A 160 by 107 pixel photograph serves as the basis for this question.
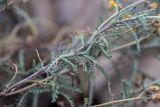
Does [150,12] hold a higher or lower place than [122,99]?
higher

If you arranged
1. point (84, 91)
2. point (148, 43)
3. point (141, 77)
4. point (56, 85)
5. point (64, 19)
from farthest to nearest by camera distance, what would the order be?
point (64, 19) < point (148, 43) < point (141, 77) < point (84, 91) < point (56, 85)

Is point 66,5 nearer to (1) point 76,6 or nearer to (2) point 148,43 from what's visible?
(1) point 76,6

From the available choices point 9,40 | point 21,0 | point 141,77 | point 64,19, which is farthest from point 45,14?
point 21,0

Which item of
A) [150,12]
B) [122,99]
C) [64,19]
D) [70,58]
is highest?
[64,19]

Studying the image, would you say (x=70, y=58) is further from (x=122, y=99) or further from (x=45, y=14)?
(x=45, y=14)

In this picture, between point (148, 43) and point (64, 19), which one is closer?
point (148, 43)

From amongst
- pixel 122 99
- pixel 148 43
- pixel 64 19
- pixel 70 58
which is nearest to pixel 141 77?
pixel 148 43

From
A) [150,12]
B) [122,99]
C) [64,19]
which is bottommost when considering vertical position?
[122,99]

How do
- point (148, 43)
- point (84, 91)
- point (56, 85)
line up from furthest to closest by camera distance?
point (148, 43) < point (84, 91) < point (56, 85)

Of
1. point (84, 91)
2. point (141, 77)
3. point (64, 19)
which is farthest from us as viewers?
point (64, 19)
